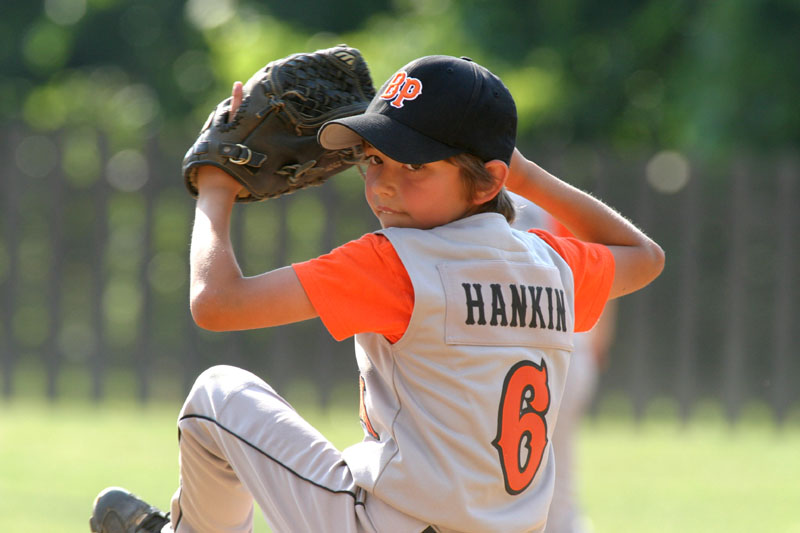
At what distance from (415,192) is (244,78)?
35.4ft

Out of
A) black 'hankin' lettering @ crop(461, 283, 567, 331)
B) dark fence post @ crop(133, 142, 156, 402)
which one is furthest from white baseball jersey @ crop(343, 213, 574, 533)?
dark fence post @ crop(133, 142, 156, 402)

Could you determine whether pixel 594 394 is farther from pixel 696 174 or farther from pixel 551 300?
pixel 551 300

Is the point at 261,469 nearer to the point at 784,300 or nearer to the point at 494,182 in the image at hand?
the point at 494,182

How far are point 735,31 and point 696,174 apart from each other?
235 cm

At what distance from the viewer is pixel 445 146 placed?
100 inches

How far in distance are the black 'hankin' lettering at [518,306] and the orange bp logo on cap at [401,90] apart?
18.1 inches

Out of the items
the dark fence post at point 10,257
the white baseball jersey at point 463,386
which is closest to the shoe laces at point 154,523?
the white baseball jersey at point 463,386

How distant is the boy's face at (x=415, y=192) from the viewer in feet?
8.45

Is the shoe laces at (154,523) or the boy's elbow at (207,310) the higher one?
the boy's elbow at (207,310)

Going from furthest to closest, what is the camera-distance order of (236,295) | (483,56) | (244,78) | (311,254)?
(244,78) → (483,56) → (311,254) → (236,295)

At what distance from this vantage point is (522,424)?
101 inches

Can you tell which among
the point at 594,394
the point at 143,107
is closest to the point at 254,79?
the point at 594,394

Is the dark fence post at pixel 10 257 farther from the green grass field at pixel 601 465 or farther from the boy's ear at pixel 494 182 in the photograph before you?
the boy's ear at pixel 494 182

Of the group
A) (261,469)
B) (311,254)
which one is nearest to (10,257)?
(311,254)
